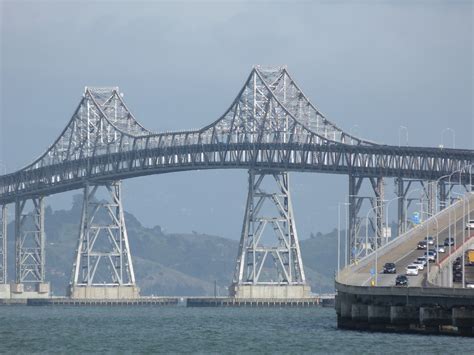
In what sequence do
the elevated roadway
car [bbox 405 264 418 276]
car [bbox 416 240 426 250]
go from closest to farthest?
the elevated roadway
car [bbox 405 264 418 276]
car [bbox 416 240 426 250]

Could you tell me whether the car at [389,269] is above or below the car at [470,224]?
below

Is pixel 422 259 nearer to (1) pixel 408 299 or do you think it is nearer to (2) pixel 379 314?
(2) pixel 379 314

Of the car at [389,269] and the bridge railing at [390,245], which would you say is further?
the bridge railing at [390,245]

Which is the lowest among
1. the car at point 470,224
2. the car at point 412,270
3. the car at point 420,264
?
the car at point 412,270

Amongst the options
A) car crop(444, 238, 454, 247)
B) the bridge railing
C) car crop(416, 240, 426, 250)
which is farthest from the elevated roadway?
car crop(416, 240, 426, 250)

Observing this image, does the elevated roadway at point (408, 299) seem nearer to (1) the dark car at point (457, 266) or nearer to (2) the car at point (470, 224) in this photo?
(2) the car at point (470, 224)

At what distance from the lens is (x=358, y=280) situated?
474ft

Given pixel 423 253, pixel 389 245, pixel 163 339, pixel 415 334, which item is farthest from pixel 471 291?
pixel 389 245

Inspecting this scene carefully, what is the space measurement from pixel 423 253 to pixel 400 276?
1879cm

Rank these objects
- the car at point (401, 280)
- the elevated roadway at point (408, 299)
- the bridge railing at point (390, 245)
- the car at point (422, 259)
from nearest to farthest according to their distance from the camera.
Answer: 1. the elevated roadway at point (408, 299)
2. the car at point (401, 280)
3. the car at point (422, 259)
4. the bridge railing at point (390, 245)

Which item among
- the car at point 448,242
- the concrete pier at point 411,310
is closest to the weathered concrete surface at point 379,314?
the concrete pier at point 411,310

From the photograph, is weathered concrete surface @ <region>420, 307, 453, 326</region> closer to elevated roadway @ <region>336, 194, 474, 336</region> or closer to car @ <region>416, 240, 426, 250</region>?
elevated roadway @ <region>336, 194, 474, 336</region>

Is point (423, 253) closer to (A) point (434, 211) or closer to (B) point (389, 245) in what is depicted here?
(B) point (389, 245)

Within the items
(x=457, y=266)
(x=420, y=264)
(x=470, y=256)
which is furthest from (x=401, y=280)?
(x=457, y=266)
